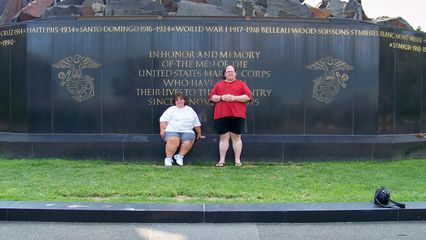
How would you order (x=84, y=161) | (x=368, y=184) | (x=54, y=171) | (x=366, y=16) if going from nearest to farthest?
(x=368, y=184) < (x=54, y=171) < (x=84, y=161) < (x=366, y=16)

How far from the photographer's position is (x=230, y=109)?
895cm

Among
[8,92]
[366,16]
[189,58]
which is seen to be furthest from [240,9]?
[8,92]

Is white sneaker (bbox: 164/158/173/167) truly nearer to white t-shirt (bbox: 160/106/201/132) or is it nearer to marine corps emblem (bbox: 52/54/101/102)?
white t-shirt (bbox: 160/106/201/132)

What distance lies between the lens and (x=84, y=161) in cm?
940

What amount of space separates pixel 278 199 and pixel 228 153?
3.55 m

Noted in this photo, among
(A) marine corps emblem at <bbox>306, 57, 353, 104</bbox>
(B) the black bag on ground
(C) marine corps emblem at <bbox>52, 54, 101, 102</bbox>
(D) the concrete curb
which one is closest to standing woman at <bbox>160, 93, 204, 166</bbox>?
(C) marine corps emblem at <bbox>52, 54, 101, 102</bbox>

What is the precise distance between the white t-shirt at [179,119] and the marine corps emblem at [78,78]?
1607 millimetres

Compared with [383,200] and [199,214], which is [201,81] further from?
[383,200]

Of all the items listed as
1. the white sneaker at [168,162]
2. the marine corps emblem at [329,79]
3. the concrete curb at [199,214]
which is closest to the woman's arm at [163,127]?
the white sneaker at [168,162]

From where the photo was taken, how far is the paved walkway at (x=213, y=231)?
4.96 metres

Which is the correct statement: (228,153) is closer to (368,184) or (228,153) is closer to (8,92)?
(368,184)

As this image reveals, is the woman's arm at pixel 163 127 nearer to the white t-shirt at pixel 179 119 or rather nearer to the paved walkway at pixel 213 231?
the white t-shirt at pixel 179 119

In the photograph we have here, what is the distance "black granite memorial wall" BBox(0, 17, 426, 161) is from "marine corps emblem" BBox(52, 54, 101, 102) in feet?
0.06

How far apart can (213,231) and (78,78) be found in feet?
18.3
